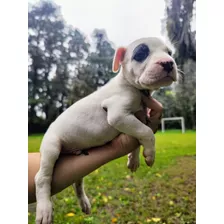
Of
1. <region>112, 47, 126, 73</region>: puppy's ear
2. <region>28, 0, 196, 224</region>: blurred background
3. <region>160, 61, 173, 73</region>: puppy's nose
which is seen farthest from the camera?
<region>28, 0, 196, 224</region>: blurred background

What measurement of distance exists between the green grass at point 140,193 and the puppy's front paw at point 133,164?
0.06 feet

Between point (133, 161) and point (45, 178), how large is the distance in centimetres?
38

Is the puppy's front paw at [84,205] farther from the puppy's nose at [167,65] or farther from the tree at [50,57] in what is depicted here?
the puppy's nose at [167,65]

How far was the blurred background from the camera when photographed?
67.5 inches

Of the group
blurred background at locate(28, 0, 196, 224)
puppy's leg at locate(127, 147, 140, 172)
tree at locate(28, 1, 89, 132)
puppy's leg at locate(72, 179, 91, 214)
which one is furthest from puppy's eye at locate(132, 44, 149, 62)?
puppy's leg at locate(72, 179, 91, 214)

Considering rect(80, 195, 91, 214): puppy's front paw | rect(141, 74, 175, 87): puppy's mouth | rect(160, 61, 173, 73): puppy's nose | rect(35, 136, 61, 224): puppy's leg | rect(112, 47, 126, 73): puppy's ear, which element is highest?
rect(112, 47, 126, 73): puppy's ear

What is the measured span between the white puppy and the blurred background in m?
0.10

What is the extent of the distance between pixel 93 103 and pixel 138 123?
0.21 meters

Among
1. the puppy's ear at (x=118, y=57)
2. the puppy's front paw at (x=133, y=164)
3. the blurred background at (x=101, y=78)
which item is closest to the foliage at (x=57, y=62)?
the blurred background at (x=101, y=78)

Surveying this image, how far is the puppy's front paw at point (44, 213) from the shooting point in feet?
5.01

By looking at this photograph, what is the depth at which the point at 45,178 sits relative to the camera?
1566 mm

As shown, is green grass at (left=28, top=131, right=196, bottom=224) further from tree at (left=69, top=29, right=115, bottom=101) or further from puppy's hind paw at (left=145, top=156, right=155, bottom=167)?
tree at (left=69, top=29, right=115, bottom=101)
